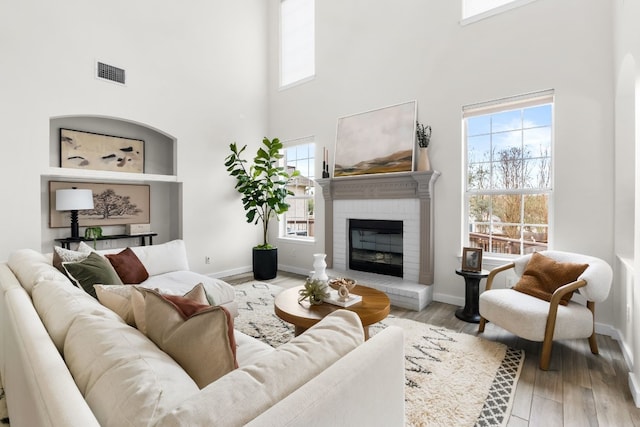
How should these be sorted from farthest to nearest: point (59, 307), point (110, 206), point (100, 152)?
point (110, 206)
point (100, 152)
point (59, 307)

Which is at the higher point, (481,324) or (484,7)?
(484,7)

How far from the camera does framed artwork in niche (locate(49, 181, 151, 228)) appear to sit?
398 cm

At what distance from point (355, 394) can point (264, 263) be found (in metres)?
4.17

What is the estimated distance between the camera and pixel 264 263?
192 inches

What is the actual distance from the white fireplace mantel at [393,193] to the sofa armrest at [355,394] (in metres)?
2.95

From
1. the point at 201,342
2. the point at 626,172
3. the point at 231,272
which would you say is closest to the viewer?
the point at 201,342

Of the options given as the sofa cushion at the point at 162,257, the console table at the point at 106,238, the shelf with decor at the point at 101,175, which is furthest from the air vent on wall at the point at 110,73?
the sofa cushion at the point at 162,257

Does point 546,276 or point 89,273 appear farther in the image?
point 546,276

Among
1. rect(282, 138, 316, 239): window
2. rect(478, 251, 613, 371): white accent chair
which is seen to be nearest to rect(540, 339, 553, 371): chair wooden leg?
rect(478, 251, 613, 371): white accent chair

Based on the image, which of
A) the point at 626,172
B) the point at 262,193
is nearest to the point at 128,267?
the point at 262,193

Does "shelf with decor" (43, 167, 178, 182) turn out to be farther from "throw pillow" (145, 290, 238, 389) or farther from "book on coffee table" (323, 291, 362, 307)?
"throw pillow" (145, 290, 238, 389)

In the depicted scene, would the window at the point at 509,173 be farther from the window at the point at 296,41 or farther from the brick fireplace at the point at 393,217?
the window at the point at 296,41

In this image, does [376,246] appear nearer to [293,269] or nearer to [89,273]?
[293,269]

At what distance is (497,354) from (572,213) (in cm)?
162
